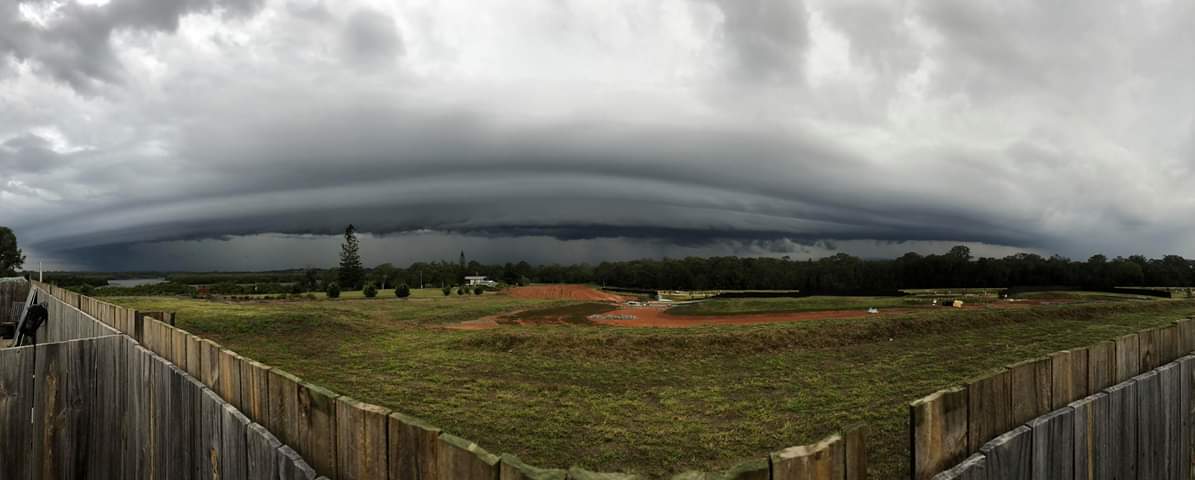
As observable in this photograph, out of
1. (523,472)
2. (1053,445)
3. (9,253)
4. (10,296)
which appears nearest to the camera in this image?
(523,472)

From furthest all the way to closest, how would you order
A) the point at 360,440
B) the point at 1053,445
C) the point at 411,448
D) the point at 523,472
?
1. the point at 1053,445
2. the point at 360,440
3. the point at 411,448
4. the point at 523,472

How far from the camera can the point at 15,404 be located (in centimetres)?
476

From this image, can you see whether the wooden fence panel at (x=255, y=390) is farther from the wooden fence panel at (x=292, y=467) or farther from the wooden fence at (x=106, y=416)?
the wooden fence panel at (x=292, y=467)

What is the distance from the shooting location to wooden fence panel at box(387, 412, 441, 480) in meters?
1.94

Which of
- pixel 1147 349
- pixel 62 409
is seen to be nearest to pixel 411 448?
pixel 62 409

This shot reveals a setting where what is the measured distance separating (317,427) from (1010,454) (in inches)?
136

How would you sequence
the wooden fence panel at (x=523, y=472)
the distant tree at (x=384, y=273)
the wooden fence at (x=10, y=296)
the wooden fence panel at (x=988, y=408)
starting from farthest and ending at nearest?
1. the distant tree at (x=384, y=273)
2. the wooden fence at (x=10, y=296)
3. the wooden fence panel at (x=988, y=408)
4. the wooden fence panel at (x=523, y=472)

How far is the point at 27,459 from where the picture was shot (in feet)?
15.9

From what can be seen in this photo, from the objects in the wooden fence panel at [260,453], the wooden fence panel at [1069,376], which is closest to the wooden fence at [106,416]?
the wooden fence panel at [260,453]

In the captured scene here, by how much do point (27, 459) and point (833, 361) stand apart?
67.5ft

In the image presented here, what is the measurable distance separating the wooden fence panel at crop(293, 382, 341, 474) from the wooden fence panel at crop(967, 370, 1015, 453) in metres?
2.89

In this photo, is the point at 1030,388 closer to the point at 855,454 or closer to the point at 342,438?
the point at 855,454

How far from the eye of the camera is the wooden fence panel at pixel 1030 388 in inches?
120

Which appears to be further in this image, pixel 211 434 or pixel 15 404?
pixel 15 404
